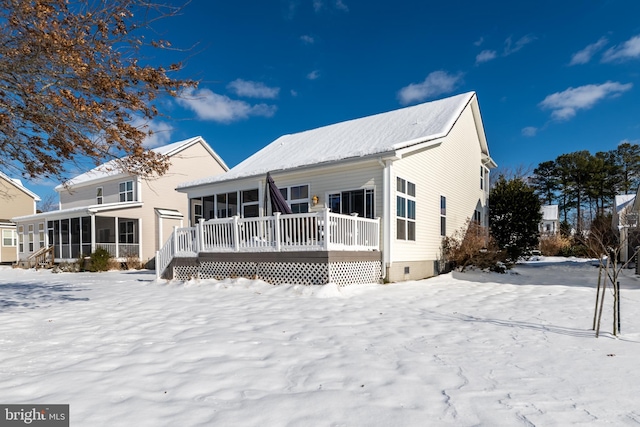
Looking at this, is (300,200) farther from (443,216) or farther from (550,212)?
(550,212)

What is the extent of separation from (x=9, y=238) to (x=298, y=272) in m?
29.1

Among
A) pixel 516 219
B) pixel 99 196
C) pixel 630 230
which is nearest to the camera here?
pixel 630 230

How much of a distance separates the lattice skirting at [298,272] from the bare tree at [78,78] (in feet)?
16.9

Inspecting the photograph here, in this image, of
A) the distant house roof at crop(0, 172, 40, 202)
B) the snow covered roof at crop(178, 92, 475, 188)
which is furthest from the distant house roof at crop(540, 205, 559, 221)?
the distant house roof at crop(0, 172, 40, 202)

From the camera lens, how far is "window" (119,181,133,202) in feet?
74.6

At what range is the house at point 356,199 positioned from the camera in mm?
10125

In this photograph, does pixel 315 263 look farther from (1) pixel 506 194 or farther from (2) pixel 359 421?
(1) pixel 506 194

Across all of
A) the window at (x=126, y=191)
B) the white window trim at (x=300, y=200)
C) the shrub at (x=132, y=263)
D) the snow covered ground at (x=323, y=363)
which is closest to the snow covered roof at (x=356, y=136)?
the white window trim at (x=300, y=200)

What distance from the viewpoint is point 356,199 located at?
11.6 m

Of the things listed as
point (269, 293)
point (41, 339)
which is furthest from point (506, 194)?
point (41, 339)

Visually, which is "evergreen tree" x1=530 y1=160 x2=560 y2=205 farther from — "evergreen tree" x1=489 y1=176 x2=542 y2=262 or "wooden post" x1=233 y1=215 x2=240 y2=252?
"wooden post" x1=233 y1=215 x2=240 y2=252

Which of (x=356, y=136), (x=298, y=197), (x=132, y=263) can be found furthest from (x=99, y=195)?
(x=356, y=136)

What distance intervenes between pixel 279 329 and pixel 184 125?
3582 mm

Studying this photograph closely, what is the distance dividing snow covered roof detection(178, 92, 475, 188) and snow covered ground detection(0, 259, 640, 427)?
6486 mm
